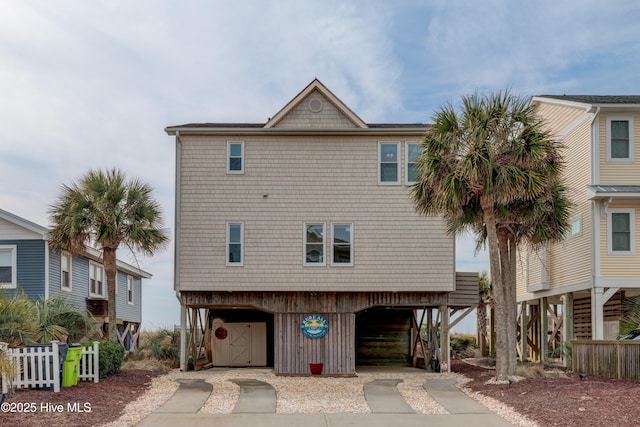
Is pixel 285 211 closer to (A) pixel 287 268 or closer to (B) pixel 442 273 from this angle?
(A) pixel 287 268

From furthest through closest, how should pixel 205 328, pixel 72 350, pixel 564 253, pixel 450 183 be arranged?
pixel 205 328
pixel 564 253
pixel 450 183
pixel 72 350

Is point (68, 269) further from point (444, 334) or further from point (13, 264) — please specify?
point (444, 334)

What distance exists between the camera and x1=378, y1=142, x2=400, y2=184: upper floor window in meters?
22.3

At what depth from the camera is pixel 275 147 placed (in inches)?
880

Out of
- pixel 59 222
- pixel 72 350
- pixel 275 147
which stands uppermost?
pixel 275 147

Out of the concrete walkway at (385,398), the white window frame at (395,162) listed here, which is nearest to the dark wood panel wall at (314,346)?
the concrete walkway at (385,398)

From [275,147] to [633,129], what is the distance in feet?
36.1

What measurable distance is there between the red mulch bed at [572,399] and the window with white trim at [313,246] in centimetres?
587

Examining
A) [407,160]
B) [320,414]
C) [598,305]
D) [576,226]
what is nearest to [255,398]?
[320,414]

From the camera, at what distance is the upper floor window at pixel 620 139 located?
22.4m

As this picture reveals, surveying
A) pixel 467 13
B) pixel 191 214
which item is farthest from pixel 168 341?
pixel 467 13

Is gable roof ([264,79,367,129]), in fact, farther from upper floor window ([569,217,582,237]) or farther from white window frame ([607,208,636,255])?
white window frame ([607,208,636,255])

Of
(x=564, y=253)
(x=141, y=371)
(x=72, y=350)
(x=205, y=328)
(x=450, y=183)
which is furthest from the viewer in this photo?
(x=205, y=328)

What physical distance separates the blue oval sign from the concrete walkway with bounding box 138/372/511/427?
4.30 m
